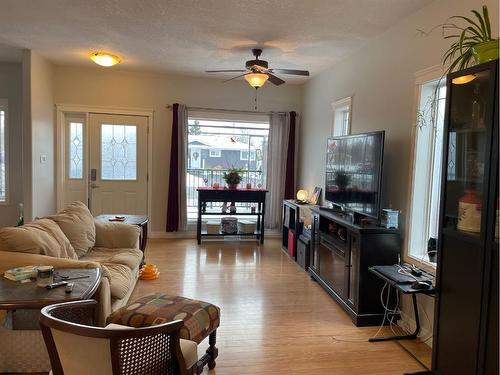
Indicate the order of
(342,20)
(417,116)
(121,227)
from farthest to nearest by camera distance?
(121,227), (342,20), (417,116)

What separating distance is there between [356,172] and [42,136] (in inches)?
170

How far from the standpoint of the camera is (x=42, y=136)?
17.3 ft

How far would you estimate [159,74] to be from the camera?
5980mm

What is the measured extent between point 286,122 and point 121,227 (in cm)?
353

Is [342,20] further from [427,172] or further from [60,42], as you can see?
[60,42]

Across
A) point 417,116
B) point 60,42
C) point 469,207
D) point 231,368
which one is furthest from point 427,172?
point 60,42

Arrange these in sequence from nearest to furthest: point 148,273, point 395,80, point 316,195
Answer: point 395,80 < point 148,273 < point 316,195

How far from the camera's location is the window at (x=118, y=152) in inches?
235

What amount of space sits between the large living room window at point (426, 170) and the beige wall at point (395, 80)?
0.11 meters

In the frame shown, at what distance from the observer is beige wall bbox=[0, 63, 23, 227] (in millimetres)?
5680

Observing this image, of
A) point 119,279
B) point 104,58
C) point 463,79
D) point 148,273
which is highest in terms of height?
point 104,58

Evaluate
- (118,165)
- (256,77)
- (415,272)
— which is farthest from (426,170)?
(118,165)

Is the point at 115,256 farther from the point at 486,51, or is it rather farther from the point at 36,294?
the point at 486,51

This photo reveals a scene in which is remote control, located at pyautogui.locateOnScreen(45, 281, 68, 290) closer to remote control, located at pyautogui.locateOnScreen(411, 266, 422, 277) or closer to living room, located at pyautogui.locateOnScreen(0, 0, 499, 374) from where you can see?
living room, located at pyautogui.locateOnScreen(0, 0, 499, 374)
